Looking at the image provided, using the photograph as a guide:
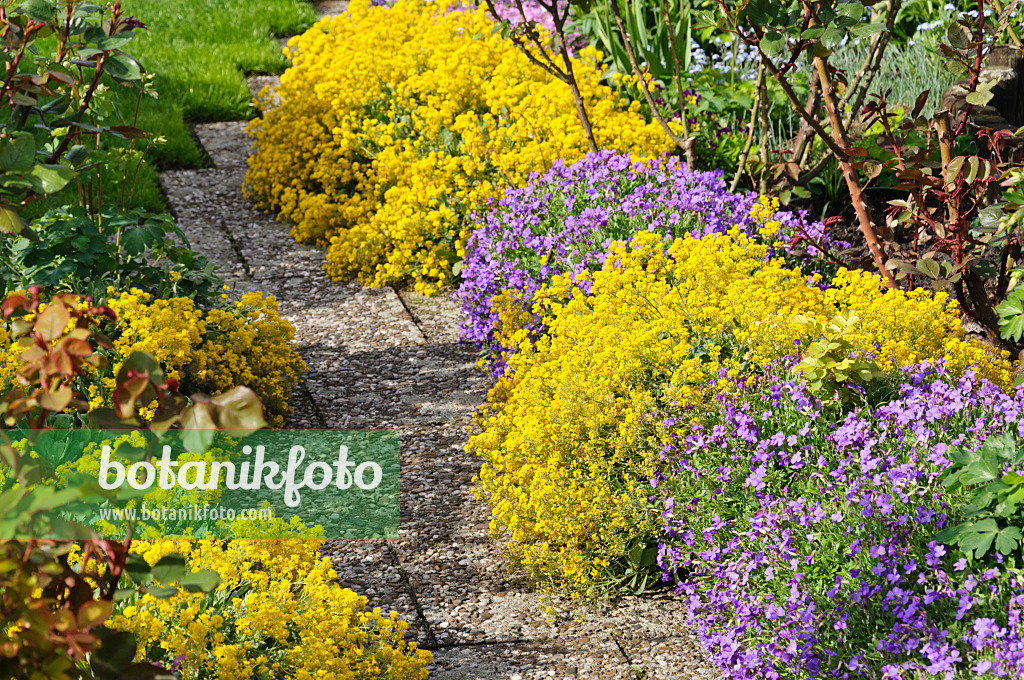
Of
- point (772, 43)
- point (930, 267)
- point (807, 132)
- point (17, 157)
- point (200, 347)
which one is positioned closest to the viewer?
point (17, 157)

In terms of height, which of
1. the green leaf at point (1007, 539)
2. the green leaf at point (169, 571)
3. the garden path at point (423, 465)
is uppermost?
the green leaf at point (169, 571)

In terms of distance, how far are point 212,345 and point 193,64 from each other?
13.5 feet

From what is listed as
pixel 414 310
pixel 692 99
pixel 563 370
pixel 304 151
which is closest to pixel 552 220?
pixel 414 310

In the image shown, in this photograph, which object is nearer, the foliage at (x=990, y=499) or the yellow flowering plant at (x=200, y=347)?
the foliage at (x=990, y=499)

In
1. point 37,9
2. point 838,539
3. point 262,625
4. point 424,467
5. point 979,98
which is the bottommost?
point 424,467

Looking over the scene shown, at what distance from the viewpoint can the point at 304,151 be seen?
5.74 metres

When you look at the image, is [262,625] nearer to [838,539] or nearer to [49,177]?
[49,177]

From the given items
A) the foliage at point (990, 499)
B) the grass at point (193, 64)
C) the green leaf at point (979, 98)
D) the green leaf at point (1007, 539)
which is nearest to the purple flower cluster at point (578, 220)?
the green leaf at point (979, 98)

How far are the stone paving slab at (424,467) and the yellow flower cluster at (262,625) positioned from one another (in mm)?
313

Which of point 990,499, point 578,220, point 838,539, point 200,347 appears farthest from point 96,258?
point 990,499

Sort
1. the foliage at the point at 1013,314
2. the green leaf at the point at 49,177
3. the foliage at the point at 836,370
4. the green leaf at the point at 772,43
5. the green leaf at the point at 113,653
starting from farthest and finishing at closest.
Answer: the green leaf at the point at 772,43
the foliage at the point at 1013,314
the foliage at the point at 836,370
the green leaf at the point at 49,177
the green leaf at the point at 113,653

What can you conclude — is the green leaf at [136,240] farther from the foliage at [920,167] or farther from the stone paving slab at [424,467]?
the foliage at [920,167]

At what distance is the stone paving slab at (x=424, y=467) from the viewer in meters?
2.78

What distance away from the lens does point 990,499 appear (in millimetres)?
2244
